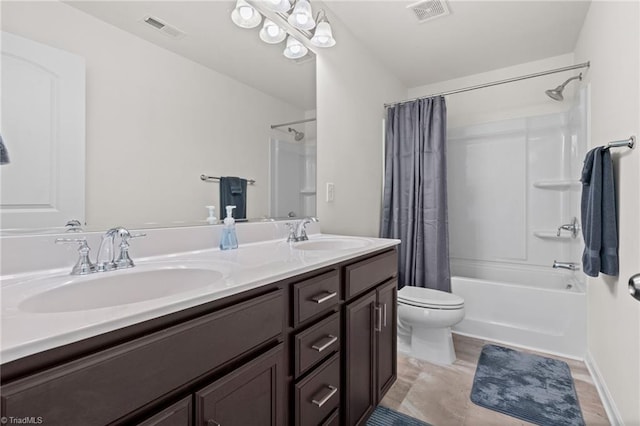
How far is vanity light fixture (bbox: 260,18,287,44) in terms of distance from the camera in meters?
1.62

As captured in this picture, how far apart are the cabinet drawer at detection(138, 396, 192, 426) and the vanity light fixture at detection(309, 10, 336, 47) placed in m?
1.87

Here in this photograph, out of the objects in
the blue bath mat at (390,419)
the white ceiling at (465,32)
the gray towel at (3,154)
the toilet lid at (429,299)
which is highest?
the white ceiling at (465,32)

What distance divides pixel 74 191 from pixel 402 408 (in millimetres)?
1672

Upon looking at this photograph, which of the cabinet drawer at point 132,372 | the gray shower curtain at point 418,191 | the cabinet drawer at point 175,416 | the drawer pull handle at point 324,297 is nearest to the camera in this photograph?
the cabinet drawer at point 132,372

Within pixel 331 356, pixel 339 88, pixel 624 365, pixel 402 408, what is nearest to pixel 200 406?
pixel 331 356

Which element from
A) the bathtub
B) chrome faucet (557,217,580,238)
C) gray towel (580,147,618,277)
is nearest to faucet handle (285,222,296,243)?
gray towel (580,147,618,277)

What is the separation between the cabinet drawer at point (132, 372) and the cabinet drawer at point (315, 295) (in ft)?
0.60

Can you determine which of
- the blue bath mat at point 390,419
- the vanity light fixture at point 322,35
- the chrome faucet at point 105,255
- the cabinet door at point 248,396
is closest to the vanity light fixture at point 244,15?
the vanity light fixture at point 322,35

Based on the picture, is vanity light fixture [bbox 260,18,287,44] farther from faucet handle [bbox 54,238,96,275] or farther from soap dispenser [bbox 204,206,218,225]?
faucet handle [bbox 54,238,96,275]

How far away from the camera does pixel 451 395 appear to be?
1.65 metres

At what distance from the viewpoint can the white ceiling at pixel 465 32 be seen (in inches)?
77.5

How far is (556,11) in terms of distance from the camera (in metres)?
Answer: 1.99

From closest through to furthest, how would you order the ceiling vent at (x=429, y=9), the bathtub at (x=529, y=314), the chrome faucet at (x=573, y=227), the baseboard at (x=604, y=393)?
the baseboard at (x=604, y=393) < the ceiling vent at (x=429, y=9) < the bathtub at (x=529, y=314) < the chrome faucet at (x=573, y=227)

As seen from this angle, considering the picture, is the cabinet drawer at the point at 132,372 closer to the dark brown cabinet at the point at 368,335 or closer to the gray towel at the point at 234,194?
the dark brown cabinet at the point at 368,335
